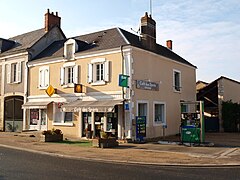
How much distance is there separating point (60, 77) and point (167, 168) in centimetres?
1383

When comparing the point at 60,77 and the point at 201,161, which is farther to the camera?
the point at 60,77

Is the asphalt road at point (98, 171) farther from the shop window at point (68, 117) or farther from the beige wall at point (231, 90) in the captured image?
the beige wall at point (231, 90)

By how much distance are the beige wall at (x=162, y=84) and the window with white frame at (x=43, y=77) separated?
783cm

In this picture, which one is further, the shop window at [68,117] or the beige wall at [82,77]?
the shop window at [68,117]

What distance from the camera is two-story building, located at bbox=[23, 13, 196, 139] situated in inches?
753

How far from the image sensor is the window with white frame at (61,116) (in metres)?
21.9

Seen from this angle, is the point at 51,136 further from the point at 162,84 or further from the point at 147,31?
the point at 147,31

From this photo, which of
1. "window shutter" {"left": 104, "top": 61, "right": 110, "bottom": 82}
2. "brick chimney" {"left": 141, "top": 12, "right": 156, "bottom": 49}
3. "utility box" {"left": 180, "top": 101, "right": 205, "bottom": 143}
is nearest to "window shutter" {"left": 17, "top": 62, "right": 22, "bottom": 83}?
"window shutter" {"left": 104, "top": 61, "right": 110, "bottom": 82}

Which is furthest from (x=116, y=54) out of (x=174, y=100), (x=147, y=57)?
(x=174, y=100)

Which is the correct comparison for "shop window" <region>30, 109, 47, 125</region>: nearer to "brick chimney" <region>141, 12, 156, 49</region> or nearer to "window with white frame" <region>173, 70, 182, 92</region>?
"brick chimney" <region>141, 12, 156, 49</region>

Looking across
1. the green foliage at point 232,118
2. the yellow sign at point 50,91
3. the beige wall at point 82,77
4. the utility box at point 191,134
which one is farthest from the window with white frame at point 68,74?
the green foliage at point 232,118

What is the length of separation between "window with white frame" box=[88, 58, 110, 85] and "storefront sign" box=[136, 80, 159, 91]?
2.15m

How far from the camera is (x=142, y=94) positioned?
65.3 ft

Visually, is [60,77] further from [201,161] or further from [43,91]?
[201,161]
